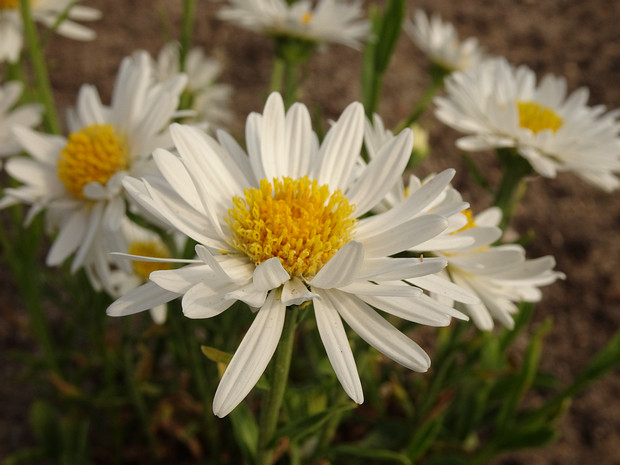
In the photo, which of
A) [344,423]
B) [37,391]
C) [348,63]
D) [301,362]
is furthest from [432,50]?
[37,391]

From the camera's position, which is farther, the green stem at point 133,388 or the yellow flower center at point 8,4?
the yellow flower center at point 8,4

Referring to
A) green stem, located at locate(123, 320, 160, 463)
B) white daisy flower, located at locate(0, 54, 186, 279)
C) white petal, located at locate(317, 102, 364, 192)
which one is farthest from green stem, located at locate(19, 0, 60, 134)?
white petal, located at locate(317, 102, 364, 192)

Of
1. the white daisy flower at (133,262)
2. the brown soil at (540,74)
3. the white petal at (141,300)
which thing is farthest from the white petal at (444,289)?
the brown soil at (540,74)

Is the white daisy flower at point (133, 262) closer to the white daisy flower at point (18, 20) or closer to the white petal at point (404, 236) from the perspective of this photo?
the white petal at point (404, 236)

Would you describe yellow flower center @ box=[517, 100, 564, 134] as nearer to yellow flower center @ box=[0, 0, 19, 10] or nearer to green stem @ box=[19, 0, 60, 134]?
green stem @ box=[19, 0, 60, 134]

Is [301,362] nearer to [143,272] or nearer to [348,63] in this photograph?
[143,272]

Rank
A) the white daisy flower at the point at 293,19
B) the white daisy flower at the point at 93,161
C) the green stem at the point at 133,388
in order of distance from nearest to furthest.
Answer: the white daisy flower at the point at 93,161
the green stem at the point at 133,388
the white daisy flower at the point at 293,19
